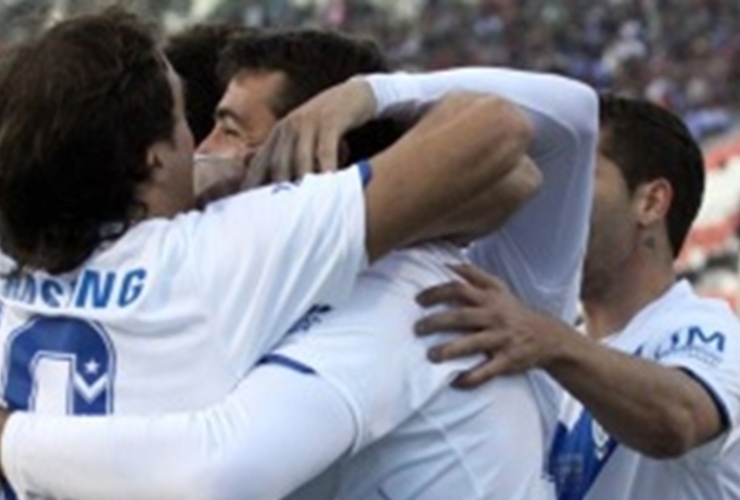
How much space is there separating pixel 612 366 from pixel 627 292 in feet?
3.10

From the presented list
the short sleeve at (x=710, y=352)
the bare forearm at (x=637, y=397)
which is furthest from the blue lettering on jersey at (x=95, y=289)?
the short sleeve at (x=710, y=352)

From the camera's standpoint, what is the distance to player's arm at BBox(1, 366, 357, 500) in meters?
2.11

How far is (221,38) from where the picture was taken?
321 centimetres

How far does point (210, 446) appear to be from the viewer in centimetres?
212

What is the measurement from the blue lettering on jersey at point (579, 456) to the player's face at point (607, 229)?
1.31 ft

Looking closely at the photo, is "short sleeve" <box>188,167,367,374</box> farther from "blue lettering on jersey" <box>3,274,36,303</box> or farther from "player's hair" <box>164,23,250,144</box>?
"player's hair" <box>164,23,250,144</box>

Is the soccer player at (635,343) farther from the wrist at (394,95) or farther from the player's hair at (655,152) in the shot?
the wrist at (394,95)

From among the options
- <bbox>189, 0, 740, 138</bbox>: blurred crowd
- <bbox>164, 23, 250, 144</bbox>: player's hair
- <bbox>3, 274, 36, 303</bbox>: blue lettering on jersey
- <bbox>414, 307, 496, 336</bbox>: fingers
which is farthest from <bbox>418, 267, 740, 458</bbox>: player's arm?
<bbox>189, 0, 740, 138</bbox>: blurred crowd

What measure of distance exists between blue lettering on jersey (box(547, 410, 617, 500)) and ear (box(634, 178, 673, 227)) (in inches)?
21.5

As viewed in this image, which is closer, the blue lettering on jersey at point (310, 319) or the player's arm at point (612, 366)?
the blue lettering on jersey at point (310, 319)

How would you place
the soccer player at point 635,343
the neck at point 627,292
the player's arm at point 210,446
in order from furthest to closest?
the neck at point 627,292 < the soccer player at point 635,343 < the player's arm at point 210,446

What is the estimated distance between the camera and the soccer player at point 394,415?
213 cm

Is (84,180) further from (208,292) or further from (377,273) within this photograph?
(377,273)

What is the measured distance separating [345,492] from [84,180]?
47cm
